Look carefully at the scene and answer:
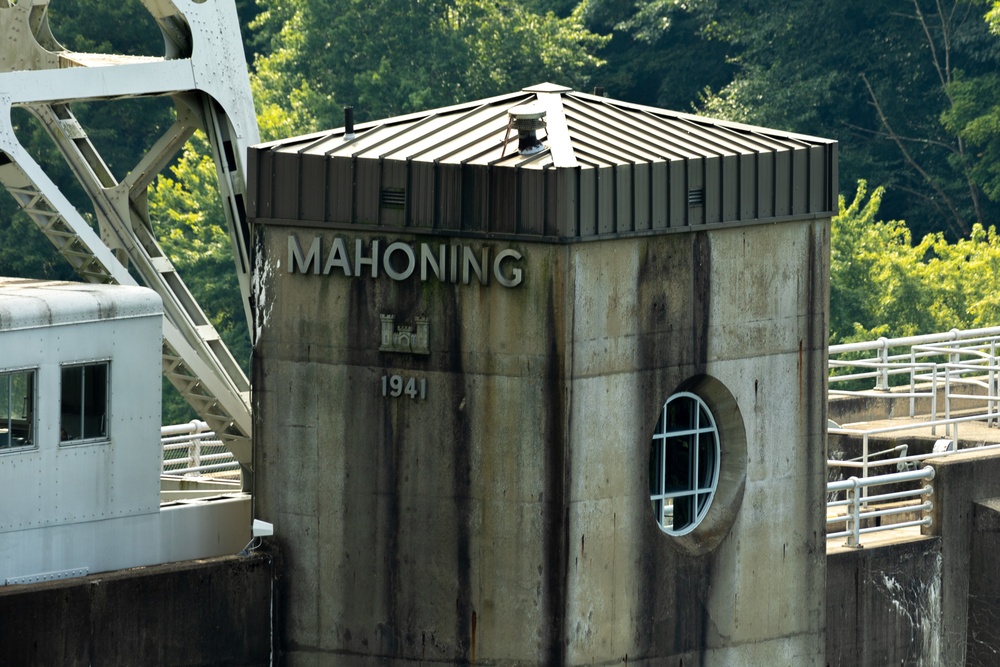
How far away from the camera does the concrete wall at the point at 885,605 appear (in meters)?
21.7

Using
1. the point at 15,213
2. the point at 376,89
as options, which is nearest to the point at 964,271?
the point at 376,89

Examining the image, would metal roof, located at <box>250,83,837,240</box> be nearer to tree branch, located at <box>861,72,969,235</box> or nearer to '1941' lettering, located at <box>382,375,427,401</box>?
'1941' lettering, located at <box>382,375,427,401</box>

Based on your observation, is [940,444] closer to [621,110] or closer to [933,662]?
[933,662]

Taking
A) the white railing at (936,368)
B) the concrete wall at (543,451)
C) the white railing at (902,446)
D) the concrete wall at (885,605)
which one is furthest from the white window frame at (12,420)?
the white railing at (936,368)

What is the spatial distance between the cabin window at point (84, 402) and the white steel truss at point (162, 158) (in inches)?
60.5

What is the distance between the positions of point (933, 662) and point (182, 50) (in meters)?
9.61

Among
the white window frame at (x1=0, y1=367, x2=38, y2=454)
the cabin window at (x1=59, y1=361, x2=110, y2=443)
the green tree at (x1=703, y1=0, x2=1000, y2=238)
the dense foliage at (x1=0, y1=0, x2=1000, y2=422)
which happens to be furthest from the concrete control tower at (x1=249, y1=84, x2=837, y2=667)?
the green tree at (x1=703, y1=0, x2=1000, y2=238)

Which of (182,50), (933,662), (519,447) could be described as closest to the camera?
(519,447)

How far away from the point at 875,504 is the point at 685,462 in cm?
695

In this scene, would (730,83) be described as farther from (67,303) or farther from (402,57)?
(67,303)

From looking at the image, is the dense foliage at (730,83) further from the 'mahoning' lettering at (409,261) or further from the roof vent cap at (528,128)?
the roof vent cap at (528,128)

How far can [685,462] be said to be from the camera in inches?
746

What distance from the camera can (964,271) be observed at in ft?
153

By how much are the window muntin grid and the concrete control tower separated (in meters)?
0.03
